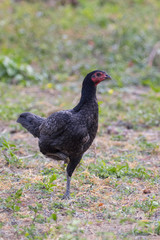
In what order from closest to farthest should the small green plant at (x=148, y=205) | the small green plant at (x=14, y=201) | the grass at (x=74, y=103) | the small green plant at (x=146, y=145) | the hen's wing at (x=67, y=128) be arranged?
the grass at (x=74, y=103) < the small green plant at (x=14, y=201) < the small green plant at (x=148, y=205) < the hen's wing at (x=67, y=128) < the small green plant at (x=146, y=145)

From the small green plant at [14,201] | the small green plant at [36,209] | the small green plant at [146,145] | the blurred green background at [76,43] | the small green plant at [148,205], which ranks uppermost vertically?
the blurred green background at [76,43]

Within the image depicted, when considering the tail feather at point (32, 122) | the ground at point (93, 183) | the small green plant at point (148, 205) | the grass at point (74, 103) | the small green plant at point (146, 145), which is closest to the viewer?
the ground at point (93, 183)

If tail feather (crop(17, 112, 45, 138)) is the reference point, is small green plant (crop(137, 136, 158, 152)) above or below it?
below

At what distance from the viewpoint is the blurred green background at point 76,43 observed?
1072 cm

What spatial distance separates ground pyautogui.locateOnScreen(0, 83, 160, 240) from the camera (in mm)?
3830

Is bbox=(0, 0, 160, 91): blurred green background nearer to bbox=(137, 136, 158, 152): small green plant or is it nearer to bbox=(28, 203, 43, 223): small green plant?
bbox=(137, 136, 158, 152): small green plant

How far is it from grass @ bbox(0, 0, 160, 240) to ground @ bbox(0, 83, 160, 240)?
0.01m

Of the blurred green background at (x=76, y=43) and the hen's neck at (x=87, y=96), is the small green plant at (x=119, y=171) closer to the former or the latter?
the hen's neck at (x=87, y=96)

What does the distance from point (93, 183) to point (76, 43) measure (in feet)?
26.8

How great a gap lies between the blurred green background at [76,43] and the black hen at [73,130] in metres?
5.17

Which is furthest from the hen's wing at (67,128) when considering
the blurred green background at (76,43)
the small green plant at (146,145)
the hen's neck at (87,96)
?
the blurred green background at (76,43)

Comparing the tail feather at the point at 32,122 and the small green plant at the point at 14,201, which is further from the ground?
the tail feather at the point at 32,122

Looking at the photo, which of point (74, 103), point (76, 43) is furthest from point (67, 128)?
point (76, 43)

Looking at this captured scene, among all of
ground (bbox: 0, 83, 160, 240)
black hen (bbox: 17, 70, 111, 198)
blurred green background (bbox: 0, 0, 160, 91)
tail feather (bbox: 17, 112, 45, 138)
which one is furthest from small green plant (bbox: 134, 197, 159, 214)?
blurred green background (bbox: 0, 0, 160, 91)
